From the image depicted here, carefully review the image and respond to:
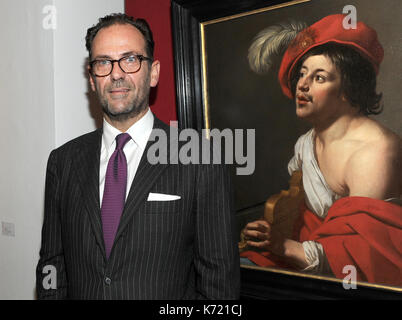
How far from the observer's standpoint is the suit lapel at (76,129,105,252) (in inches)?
52.5

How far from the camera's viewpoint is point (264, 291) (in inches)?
66.4

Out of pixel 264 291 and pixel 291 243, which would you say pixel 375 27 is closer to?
pixel 291 243

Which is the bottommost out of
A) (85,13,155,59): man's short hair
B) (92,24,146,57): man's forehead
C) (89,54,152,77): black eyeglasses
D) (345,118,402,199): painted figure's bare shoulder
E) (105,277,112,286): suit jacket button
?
(105,277,112,286): suit jacket button

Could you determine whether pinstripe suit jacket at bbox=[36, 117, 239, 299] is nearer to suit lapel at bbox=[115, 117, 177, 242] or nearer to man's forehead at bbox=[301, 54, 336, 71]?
suit lapel at bbox=[115, 117, 177, 242]

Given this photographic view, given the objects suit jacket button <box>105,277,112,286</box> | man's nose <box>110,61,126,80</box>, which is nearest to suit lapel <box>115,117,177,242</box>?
suit jacket button <box>105,277,112,286</box>

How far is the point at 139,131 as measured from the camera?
1.43 m

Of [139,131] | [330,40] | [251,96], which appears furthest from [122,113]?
[330,40]

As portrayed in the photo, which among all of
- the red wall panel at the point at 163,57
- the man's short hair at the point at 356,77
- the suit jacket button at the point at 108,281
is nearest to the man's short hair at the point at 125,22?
the red wall panel at the point at 163,57

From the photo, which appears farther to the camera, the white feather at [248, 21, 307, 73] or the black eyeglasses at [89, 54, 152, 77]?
the white feather at [248, 21, 307, 73]

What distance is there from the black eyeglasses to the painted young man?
59 centimetres

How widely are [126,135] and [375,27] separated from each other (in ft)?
3.15

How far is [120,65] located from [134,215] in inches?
21.4

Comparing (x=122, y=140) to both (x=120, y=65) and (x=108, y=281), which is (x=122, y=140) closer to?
(x=120, y=65)

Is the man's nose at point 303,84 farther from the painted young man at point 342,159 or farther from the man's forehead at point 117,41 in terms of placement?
the man's forehead at point 117,41
